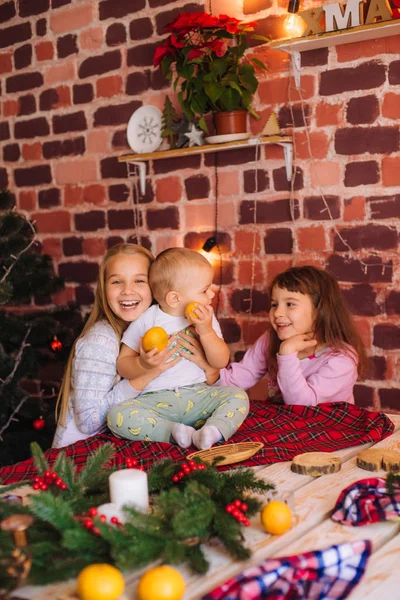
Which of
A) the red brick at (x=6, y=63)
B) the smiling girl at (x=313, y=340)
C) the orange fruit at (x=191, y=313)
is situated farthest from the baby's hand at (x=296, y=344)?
the red brick at (x=6, y=63)

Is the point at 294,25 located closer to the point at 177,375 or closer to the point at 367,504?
the point at 177,375

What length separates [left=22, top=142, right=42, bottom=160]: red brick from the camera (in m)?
3.50

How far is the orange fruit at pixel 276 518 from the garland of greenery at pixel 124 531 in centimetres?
4

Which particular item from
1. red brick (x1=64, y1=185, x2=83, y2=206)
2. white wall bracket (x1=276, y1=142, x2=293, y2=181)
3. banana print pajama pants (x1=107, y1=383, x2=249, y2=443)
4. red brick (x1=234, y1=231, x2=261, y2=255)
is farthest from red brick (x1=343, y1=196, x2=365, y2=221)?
red brick (x1=64, y1=185, x2=83, y2=206)

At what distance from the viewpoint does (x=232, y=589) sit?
1.00 m

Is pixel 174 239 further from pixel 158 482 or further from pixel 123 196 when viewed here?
pixel 158 482

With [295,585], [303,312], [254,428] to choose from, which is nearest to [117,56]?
[303,312]

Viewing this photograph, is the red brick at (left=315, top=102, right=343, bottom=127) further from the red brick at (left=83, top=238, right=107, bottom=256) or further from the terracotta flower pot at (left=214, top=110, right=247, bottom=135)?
the red brick at (left=83, top=238, right=107, bottom=256)

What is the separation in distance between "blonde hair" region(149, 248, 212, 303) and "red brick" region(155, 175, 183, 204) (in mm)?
802

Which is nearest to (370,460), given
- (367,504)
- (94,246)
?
(367,504)

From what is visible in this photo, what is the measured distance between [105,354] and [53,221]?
149 centimetres

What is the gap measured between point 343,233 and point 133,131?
1.10 metres

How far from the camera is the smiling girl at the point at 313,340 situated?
7.20ft

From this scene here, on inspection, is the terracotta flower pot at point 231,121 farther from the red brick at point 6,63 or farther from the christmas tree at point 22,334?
the red brick at point 6,63
